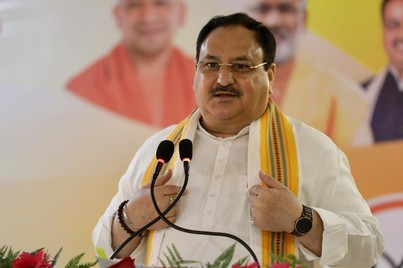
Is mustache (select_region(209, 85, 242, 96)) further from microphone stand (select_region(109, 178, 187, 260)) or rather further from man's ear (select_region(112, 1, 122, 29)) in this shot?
man's ear (select_region(112, 1, 122, 29))

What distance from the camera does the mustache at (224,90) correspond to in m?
2.60

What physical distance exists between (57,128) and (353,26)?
1.75 m

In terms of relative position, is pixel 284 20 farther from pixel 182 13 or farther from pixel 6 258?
pixel 6 258

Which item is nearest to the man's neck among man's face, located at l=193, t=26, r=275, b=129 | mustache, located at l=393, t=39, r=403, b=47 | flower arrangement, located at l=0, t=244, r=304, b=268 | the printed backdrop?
the printed backdrop

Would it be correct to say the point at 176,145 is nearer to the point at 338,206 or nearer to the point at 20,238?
the point at 338,206

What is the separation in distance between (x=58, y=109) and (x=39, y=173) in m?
0.38

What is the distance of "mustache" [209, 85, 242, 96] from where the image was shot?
8.53 feet

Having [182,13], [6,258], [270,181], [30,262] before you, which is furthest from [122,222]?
[182,13]

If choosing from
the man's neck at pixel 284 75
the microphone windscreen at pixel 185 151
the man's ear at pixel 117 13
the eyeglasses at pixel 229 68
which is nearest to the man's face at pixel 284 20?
the man's neck at pixel 284 75

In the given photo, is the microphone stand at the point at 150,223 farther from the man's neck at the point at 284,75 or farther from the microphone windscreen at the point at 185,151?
the man's neck at the point at 284,75

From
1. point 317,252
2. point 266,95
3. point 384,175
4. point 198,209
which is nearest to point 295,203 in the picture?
point 317,252

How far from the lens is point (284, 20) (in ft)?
13.5

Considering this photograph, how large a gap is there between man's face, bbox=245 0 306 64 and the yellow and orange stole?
1.40 metres

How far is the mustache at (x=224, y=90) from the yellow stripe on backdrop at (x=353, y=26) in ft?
5.28
